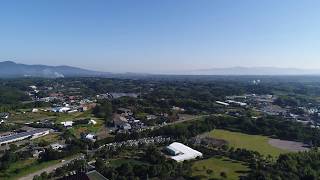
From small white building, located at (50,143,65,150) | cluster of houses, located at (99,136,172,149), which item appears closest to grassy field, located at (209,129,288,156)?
cluster of houses, located at (99,136,172,149)

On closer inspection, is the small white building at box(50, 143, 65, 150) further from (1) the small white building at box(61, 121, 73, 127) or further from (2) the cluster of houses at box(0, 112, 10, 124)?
(2) the cluster of houses at box(0, 112, 10, 124)

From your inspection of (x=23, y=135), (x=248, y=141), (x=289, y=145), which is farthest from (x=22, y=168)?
(x=289, y=145)

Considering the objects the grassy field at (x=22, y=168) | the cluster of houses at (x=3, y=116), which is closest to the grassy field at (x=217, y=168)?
the grassy field at (x=22, y=168)

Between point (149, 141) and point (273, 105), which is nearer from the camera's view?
point (149, 141)

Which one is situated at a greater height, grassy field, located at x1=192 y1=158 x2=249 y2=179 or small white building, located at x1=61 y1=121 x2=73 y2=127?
grassy field, located at x1=192 y1=158 x2=249 y2=179

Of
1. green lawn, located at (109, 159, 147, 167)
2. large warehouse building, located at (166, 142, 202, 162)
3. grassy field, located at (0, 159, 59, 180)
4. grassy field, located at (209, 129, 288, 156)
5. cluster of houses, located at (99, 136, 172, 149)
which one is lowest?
grassy field, located at (0, 159, 59, 180)

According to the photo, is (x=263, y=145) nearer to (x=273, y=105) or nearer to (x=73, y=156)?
(x=73, y=156)

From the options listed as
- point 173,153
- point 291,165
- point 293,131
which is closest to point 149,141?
point 173,153
